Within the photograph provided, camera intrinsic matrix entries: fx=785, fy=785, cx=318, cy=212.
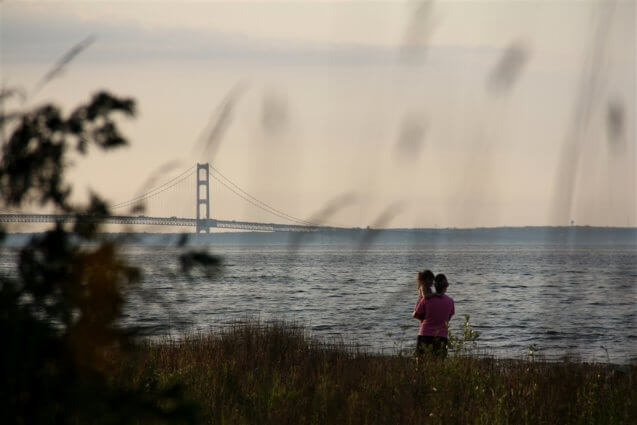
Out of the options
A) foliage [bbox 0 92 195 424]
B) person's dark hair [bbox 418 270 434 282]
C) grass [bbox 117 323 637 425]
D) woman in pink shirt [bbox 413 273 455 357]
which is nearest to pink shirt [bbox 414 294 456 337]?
woman in pink shirt [bbox 413 273 455 357]

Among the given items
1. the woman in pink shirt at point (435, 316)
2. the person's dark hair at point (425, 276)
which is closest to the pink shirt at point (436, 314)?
the woman in pink shirt at point (435, 316)

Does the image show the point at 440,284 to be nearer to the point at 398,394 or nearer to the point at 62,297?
the point at 398,394

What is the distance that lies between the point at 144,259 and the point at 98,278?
0.15 meters

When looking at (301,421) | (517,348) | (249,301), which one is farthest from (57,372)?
(249,301)

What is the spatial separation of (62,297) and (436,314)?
7.48 meters

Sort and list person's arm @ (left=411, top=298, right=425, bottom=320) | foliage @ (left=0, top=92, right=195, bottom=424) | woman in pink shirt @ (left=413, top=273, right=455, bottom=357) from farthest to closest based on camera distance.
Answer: person's arm @ (left=411, top=298, right=425, bottom=320) → woman in pink shirt @ (left=413, top=273, right=455, bottom=357) → foliage @ (left=0, top=92, right=195, bottom=424)

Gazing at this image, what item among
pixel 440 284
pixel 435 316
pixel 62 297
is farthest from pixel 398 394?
pixel 440 284

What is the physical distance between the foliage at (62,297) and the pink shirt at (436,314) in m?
7.30

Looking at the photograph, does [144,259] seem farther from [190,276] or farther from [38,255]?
[38,255]

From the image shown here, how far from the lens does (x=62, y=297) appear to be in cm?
204

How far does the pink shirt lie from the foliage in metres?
7.30

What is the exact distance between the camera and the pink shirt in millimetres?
9164

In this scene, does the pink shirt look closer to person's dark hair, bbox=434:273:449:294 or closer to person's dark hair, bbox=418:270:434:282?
person's dark hair, bbox=434:273:449:294

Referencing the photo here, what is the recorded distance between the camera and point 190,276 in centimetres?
213
